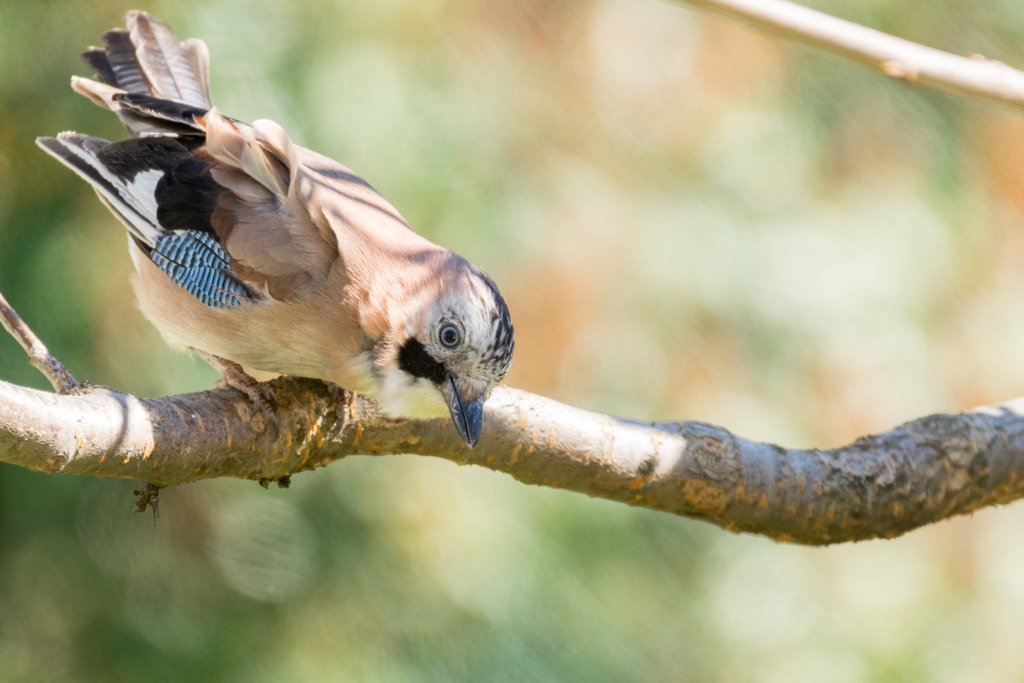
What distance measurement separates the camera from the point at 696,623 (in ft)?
10.6

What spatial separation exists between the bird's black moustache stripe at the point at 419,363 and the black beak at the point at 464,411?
3 centimetres

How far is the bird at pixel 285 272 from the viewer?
1.83 m

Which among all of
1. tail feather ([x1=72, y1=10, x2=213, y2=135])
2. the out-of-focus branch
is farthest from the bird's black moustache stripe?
tail feather ([x1=72, y1=10, x2=213, y2=135])

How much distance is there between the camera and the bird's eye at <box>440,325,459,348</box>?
6.03 feet

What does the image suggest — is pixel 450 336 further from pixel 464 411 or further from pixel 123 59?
pixel 123 59

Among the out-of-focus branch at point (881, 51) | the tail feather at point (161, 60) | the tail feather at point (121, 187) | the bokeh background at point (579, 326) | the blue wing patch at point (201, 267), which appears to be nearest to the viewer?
the out-of-focus branch at point (881, 51)

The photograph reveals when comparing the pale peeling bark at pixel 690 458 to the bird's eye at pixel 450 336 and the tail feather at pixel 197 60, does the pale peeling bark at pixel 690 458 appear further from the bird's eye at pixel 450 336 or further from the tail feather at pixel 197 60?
the tail feather at pixel 197 60

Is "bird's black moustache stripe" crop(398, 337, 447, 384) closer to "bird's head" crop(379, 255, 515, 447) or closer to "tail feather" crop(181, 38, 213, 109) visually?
"bird's head" crop(379, 255, 515, 447)

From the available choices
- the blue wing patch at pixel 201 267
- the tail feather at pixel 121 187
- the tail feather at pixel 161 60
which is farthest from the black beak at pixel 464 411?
the tail feather at pixel 161 60

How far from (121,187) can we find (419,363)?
0.88 meters

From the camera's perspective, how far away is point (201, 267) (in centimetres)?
200

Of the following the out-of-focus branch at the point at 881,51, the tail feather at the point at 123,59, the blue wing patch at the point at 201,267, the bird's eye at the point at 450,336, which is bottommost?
the blue wing patch at the point at 201,267

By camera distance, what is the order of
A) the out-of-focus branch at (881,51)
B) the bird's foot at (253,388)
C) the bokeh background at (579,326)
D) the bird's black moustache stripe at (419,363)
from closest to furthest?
the out-of-focus branch at (881,51)
the bird's foot at (253,388)
the bird's black moustache stripe at (419,363)
the bokeh background at (579,326)

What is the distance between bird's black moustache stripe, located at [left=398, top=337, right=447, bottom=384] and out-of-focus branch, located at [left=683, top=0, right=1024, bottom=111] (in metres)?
0.89
